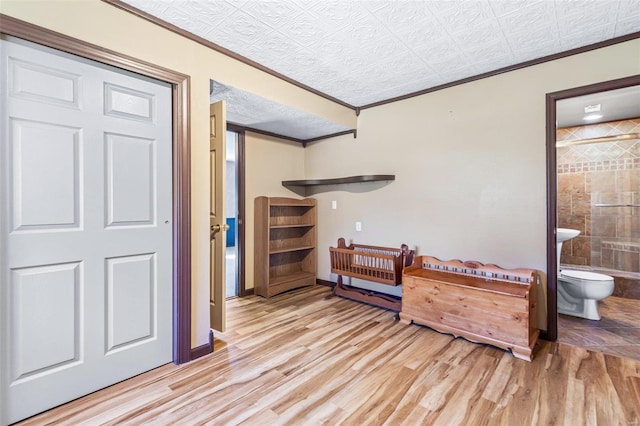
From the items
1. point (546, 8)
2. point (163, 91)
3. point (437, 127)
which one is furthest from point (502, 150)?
point (163, 91)

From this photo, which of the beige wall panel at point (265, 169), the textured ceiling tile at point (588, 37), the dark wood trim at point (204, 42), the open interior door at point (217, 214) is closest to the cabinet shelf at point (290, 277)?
the beige wall panel at point (265, 169)

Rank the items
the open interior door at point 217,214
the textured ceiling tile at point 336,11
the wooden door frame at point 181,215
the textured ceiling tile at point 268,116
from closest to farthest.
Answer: the textured ceiling tile at point 336,11
the wooden door frame at point 181,215
the open interior door at point 217,214
the textured ceiling tile at point 268,116

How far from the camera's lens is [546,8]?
5.92ft

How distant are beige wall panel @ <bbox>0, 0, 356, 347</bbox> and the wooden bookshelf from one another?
1.34m

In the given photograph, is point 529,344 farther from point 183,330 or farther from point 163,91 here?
point 163,91

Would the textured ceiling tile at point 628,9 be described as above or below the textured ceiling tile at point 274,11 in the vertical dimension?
below

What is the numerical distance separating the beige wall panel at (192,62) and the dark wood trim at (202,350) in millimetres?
27

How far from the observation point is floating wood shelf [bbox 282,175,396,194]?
321cm

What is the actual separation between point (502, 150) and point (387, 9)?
1.60 meters

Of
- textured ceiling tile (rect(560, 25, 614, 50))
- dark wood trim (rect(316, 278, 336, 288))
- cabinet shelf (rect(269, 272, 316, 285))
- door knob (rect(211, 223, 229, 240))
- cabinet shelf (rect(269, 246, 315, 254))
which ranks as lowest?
dark wood trim (rect(316, 278, 336, 288))

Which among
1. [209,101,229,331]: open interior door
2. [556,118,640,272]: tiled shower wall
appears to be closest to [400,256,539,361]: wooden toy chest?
[209,101,229,331]: open interior door

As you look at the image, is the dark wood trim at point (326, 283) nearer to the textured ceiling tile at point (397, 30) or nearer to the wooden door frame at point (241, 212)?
the wooden door frame at point (241, 212)

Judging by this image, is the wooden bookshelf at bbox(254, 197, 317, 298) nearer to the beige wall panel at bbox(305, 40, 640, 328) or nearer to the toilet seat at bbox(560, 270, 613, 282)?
the beige wall panel at bbox(305, 40, 640, 328)

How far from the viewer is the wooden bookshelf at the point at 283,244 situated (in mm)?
3529
